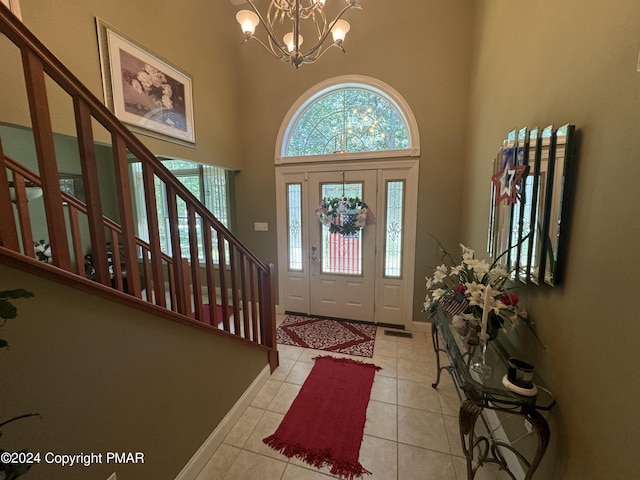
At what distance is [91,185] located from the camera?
3.35ft

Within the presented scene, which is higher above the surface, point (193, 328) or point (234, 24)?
point (234, 24)

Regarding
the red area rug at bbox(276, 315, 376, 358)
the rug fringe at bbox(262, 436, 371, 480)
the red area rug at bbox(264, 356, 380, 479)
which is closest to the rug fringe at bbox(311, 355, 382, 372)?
the red area rug at bbox(264, 356, 380, 479)

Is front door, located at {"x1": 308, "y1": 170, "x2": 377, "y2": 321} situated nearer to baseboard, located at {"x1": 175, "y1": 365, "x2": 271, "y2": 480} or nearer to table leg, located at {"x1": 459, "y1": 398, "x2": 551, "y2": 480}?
baseboard, located at {"x1": 175, "y1": 365, "x2": 271, "y2": 480}

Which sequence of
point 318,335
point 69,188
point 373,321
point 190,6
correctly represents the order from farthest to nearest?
point 69,188 → point 373,321 → point 318,335 → point 190,6

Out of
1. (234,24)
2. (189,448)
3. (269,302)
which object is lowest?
(189,448)

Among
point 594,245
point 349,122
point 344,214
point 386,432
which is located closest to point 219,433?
point 386,432

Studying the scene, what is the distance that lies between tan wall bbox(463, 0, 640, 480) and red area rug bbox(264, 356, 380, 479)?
1.12m

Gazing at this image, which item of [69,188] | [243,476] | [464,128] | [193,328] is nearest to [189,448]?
[243,476]

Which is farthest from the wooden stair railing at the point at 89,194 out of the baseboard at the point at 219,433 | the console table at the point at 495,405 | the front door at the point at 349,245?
the front door at the point at 349,245

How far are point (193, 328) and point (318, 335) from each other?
2.01 meters

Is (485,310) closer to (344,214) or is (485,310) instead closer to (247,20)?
(344,214)

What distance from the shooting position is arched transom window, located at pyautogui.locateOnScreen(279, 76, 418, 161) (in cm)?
319

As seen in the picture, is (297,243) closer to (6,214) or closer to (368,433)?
(368,433)

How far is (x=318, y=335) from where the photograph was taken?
10.8ft
